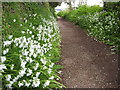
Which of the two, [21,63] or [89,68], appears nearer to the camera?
[21,63]

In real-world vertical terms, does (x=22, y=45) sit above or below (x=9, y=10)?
below

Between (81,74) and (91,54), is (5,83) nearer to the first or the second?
(81,74)

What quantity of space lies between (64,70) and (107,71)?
4.10 feet

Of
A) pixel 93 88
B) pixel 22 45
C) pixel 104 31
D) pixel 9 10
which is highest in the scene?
pixel 9 10

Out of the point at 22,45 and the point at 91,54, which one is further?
the point at 91,54

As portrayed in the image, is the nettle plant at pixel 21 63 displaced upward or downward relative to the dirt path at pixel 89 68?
upward

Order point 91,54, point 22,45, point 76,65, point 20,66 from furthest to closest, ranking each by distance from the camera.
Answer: point 91,54, point 76,65, point 22,45, point 20,66

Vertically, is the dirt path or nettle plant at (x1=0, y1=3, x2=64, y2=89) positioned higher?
nettle plant at (x1=0, y1=3, x2=64, y2=89)

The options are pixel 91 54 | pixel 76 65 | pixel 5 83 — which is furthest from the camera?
pixel 91 54

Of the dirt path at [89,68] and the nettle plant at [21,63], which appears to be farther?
the dirt path at [89,68]

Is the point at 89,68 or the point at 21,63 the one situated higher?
the point at 21,63

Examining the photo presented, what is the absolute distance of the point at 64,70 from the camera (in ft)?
14.3

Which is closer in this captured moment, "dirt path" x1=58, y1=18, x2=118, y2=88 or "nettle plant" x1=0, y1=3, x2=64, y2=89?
"nettle plant" x1=0, y1=3, x2=64, y2=89

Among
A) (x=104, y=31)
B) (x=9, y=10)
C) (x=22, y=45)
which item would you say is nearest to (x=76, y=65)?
(x=22, y=45)
